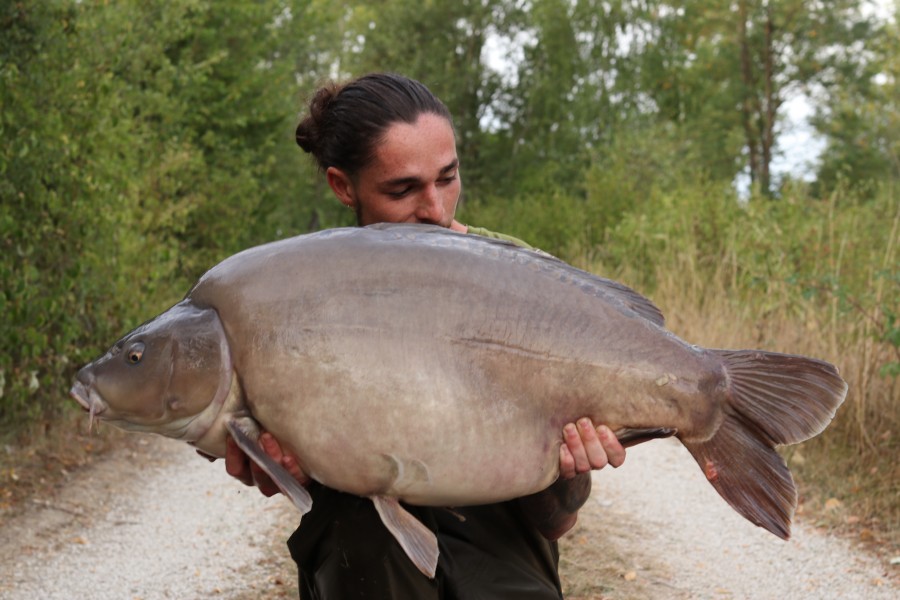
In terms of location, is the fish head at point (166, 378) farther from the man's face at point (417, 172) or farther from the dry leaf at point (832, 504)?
the dry leaf at point (832, 504)

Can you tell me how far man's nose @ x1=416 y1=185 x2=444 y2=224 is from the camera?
273 cm

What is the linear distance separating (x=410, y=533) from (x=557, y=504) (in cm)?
59

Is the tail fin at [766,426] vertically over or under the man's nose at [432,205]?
under

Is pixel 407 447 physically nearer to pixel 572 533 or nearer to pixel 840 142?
pixel 572 533

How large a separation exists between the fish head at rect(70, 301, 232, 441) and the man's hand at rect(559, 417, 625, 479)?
695 mm

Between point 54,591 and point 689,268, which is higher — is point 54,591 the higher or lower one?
the lower one

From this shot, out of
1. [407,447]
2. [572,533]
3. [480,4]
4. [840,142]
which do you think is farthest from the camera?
[840,142]

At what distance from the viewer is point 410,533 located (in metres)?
2.06

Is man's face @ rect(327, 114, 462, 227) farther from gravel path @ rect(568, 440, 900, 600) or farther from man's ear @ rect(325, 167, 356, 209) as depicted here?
gravel path @ rect(568, 440, 900, 600)

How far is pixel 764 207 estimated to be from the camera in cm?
903

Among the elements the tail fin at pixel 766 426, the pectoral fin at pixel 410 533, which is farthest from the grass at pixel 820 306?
the pectoral fin at pixel 410 533

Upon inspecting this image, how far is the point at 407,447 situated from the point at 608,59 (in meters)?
26.2

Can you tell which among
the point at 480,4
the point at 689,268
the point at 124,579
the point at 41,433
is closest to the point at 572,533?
the point at 124,579

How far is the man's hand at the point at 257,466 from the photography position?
2.06 metres
